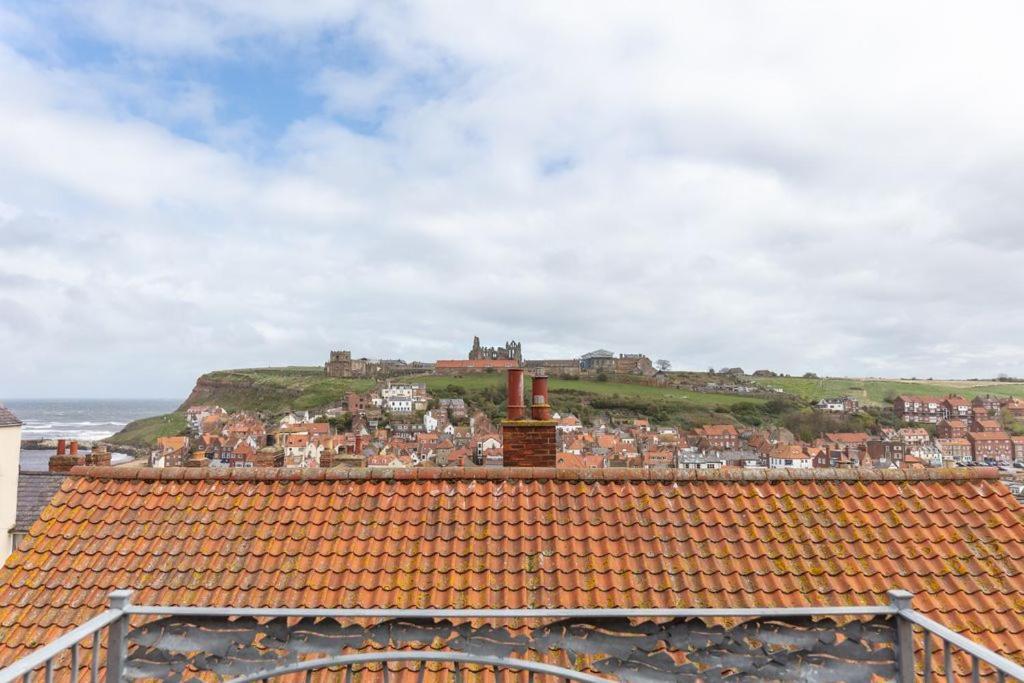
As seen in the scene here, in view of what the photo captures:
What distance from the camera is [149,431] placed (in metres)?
130

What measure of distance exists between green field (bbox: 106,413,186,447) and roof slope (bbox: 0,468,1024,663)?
122m

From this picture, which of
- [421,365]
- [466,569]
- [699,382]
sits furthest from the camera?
[421,365]

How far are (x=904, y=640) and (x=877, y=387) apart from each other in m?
200

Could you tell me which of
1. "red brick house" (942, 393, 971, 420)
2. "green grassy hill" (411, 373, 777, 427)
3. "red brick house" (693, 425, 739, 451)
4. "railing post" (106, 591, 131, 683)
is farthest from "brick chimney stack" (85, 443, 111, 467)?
"red brick house" (942, 393, 971, 420)

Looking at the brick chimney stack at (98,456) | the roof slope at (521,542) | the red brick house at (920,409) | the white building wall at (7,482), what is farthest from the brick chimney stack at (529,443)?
the red brick house at (920,409)

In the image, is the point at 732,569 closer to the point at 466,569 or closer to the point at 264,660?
the point at 466,569

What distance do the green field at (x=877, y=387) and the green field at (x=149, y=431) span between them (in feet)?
501

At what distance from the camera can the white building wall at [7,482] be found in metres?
15.9

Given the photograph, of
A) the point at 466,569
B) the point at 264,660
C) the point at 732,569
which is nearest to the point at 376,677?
the point at 466,569

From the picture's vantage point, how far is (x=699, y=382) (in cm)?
17188

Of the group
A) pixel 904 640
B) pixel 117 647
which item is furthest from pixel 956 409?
pixel 117 647

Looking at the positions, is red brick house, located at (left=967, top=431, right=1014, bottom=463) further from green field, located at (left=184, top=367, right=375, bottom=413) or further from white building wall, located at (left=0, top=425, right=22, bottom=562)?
green field, located at (left=184, top=367, right=375, bottom=413)

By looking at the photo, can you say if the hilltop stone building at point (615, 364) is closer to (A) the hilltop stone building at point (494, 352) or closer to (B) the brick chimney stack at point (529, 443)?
(A) the hilltop stone building at point (494, 352)

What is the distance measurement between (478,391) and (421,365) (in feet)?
185
